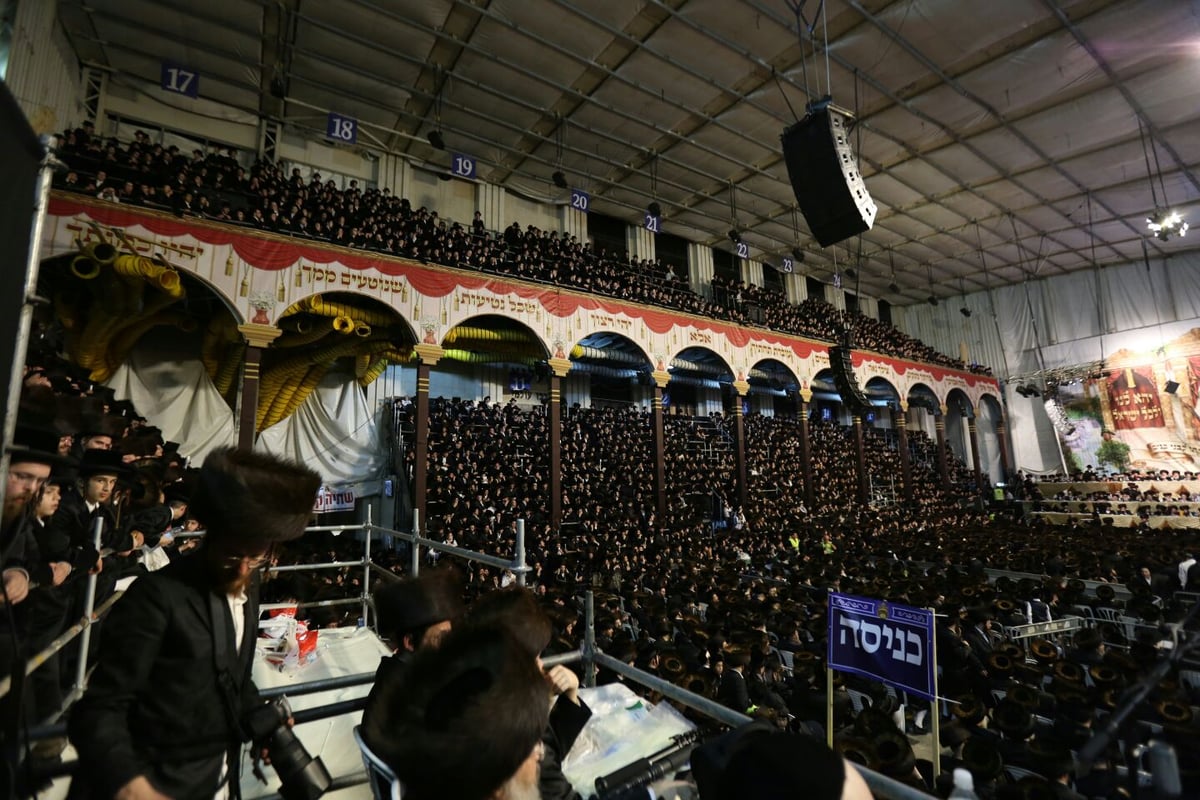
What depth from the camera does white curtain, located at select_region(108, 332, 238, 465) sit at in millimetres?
10516

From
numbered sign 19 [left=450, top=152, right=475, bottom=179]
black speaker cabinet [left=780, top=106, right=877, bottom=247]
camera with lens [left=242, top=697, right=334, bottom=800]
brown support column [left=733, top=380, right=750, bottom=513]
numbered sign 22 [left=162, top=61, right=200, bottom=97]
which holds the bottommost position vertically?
camera with lens [left=242, top=697, right=334, bottom=800]

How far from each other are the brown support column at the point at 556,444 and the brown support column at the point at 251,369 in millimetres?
5825

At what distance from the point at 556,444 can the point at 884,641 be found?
31.1 feet

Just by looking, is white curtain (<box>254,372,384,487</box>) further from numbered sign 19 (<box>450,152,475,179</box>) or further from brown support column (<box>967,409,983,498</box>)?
brown support column (<box>967,409,983,498</box>)

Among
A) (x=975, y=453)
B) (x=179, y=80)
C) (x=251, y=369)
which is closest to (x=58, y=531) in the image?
(x=251, y=369)

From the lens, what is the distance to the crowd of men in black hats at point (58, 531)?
163cm

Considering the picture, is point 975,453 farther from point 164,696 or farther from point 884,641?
point 164,696

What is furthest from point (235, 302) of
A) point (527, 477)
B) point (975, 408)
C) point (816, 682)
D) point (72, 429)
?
point (975, 408)

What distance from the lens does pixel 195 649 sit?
150 centimetres

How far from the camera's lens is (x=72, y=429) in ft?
7.07

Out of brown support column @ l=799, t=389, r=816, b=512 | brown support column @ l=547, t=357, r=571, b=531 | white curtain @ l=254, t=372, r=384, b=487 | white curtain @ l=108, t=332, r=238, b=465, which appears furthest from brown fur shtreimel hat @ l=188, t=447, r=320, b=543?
brown support column @ l=799, t=389, r=816, b=512

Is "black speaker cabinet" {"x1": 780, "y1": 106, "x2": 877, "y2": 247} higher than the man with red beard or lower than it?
higher

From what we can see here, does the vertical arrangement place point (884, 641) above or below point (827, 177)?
below

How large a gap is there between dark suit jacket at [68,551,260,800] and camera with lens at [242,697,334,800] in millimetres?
69
